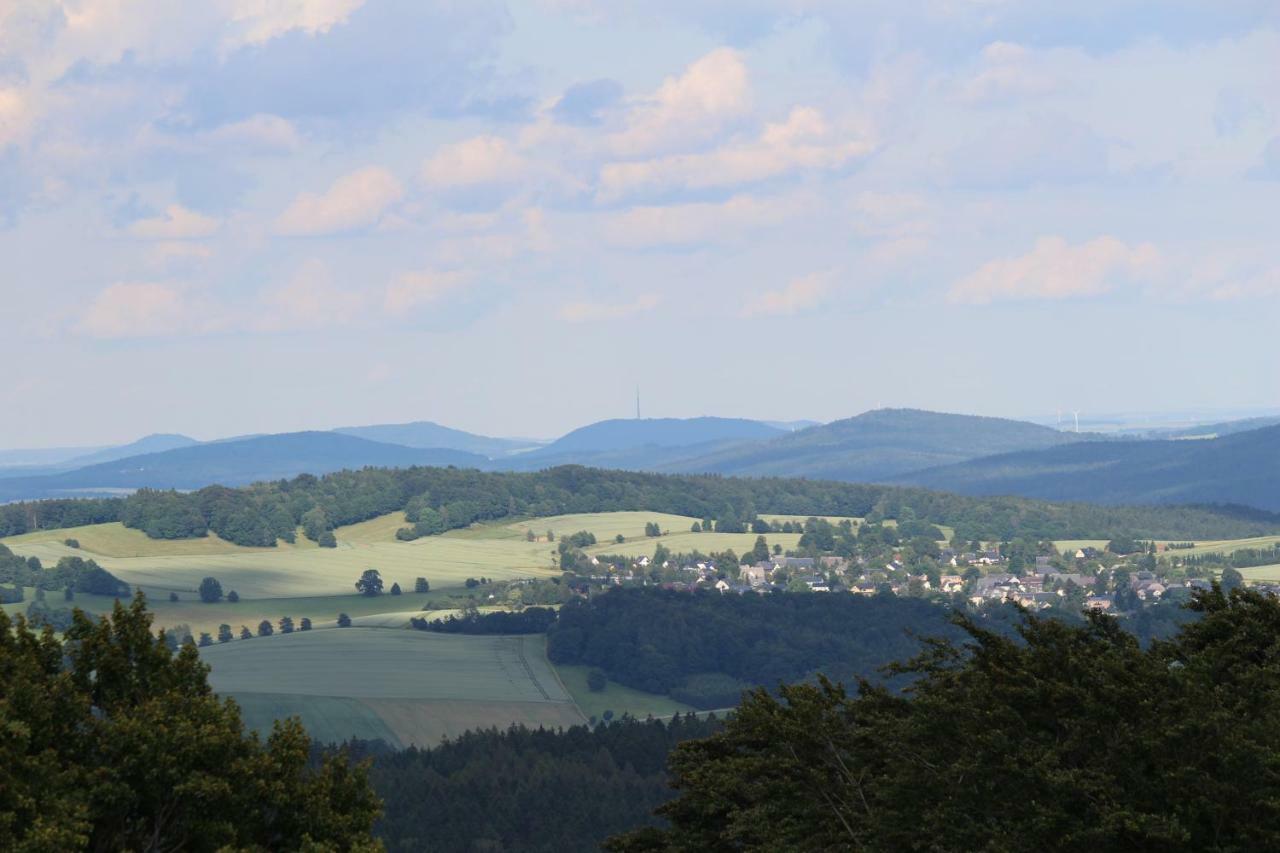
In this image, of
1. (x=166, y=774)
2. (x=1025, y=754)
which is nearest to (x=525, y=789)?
(x=1025, y=754)

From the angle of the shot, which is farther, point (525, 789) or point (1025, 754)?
point (525, 789)

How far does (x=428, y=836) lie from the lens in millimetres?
131250

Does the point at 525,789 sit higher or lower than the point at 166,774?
lower

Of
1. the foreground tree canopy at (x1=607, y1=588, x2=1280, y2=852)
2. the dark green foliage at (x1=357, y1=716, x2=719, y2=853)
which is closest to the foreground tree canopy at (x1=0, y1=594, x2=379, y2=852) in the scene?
the foreground tree canopy at (x1=607, y1=588, x2=1280, y2=852)

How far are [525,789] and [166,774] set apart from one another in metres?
110

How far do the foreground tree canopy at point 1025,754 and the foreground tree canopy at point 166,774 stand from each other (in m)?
12.5

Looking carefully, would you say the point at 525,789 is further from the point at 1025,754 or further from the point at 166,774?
the point at 166,774

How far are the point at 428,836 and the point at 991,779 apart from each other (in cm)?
9636

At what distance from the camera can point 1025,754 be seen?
38562 millimetres

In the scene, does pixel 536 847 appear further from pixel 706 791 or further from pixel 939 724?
pixel 939 724

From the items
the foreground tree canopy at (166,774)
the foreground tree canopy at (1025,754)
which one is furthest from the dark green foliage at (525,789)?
the foreground tree canopy at (166,774)

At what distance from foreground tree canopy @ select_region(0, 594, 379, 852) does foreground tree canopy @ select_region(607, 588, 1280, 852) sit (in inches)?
492

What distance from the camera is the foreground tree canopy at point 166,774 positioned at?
33.1 meters

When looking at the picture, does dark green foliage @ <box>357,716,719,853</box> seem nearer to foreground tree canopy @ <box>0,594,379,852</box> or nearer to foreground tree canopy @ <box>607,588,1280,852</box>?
→ foreground tree canopy @ <box>607,588,1280,852</box>
